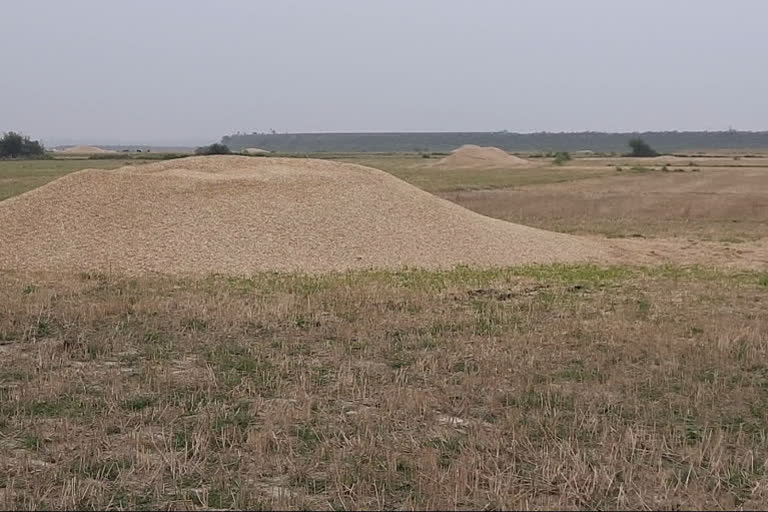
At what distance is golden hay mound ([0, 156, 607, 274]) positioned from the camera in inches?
448

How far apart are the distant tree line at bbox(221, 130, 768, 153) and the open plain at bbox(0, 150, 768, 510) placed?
122975mm

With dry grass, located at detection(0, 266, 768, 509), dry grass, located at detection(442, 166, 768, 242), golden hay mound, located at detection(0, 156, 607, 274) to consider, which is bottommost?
dry grass, located at detection(442, 166, 768, 242)

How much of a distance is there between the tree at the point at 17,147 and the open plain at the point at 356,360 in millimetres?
58421

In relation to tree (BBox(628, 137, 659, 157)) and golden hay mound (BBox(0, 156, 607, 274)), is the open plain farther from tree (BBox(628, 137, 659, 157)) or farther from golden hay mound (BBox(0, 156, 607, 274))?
tree (BBox(628, 137, 659, 157))

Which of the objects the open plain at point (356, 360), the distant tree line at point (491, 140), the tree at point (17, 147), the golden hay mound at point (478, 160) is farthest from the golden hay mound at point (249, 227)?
the distant tree line at point (491, 140)

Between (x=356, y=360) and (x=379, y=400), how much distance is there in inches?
44.8

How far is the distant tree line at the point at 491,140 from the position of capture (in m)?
140

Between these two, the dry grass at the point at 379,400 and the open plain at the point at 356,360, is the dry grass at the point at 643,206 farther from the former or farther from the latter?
the dry grass at the point at 379,400

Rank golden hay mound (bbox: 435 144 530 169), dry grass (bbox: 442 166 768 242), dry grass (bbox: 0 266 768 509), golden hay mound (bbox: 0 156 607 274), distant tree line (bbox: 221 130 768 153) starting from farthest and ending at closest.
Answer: distant tree line (bbox: 221 130 768 153) → golden hay mound (bbox: 435 144 530 169) → dry grass (bbox: 442 166 768 242) → golden hay mound (bbox: 0 156 607 274) → dry grass (bbox: 0 266 768 509)

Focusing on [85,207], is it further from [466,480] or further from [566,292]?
[466,480]

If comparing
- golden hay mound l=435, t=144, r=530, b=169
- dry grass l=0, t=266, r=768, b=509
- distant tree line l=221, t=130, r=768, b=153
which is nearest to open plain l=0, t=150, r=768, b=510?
dry grass l=0, t=266, r=768, b=509

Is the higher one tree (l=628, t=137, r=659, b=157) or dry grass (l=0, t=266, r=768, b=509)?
tree (l=628, t=137, r=659, b=157)

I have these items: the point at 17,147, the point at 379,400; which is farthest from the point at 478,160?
the point at 379,400

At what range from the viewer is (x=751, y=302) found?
354 inches
